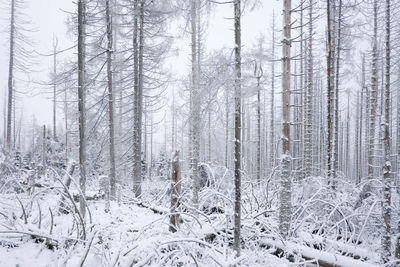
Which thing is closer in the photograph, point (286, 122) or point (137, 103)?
point (286, 122)

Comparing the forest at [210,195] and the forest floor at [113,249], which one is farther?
the forest at [210,195]

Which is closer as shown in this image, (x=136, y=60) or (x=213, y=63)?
(x=213, y=63)

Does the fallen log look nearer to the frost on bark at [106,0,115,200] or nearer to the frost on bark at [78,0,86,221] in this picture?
the frost on bark at [78,0,86,221]

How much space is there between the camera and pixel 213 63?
12.4 feet

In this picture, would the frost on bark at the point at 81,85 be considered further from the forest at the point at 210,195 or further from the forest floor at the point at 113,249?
the forest floor at the point at 113,249

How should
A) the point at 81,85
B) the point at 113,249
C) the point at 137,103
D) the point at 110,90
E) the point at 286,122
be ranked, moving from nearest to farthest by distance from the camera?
1. the point at 113,249
2. the point at 286,122
3. the point at 81,85
4. the point at 110,90
5. the point at 137,103

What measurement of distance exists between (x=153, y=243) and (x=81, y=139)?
14.1 ft

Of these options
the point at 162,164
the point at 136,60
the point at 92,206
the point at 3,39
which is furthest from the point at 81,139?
the point at 162,164

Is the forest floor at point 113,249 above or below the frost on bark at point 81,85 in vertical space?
below

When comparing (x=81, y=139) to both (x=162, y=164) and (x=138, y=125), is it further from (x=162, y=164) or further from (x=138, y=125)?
(x=162, y=164)

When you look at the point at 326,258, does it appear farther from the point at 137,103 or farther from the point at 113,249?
the point at 137,103

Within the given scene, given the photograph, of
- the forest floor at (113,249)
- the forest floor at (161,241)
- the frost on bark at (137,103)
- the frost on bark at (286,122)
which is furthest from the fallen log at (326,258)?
the frost on bark at (137,103)

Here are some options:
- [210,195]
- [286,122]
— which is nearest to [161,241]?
[210,195]

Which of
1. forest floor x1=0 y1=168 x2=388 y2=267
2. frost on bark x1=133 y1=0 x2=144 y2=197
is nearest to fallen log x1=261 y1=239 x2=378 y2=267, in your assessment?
forest floor x1=0 y1=168 x2=388 y2=267
